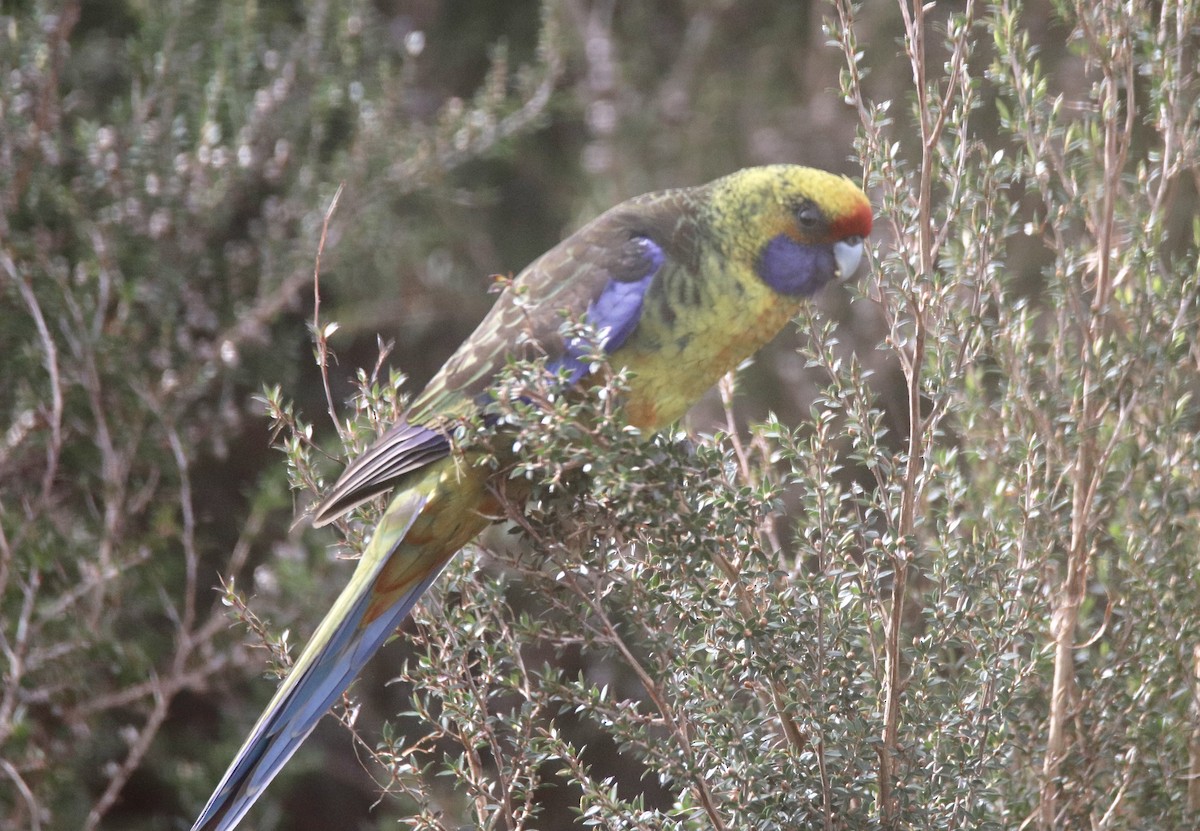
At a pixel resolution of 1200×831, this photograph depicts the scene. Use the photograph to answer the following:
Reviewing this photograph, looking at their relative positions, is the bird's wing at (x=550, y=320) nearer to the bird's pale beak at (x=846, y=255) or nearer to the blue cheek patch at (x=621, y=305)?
the blue cheek patch at (x=621, y=305)

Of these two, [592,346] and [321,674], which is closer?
[592,346]

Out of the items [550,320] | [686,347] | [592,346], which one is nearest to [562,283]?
[550,320]

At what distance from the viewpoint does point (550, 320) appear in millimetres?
1888

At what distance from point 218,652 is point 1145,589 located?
2.11 metres

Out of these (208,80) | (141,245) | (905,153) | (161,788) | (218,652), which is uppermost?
(208,80)

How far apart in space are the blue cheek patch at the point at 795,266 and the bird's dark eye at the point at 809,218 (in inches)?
1.3

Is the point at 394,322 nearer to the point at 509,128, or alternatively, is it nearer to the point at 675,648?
the point at 509,128

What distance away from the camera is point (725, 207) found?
207cm

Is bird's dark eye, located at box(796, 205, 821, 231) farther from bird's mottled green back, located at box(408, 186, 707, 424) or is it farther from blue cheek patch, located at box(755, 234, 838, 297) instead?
bird's mottled green back, located at box(408, 186, 707, 424)

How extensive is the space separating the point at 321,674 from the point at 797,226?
1.04 metres

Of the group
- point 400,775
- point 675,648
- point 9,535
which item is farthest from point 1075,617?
point 9,535

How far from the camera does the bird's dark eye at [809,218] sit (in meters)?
2.03

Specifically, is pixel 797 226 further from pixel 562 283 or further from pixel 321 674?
pixel 321 674

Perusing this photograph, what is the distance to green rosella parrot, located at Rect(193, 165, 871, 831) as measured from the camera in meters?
1.67
